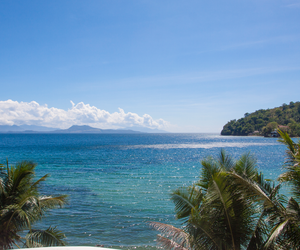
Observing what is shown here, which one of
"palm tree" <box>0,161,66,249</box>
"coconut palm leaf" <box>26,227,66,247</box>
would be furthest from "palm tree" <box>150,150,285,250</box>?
"palm tree" <box>0,161,66,249</box>

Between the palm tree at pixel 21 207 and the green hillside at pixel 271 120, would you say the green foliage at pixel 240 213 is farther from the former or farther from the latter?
the green hillside at pixel 271 120

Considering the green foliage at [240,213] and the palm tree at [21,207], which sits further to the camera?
the palm tree at [21,207]

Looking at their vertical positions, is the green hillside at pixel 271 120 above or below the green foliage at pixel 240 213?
above

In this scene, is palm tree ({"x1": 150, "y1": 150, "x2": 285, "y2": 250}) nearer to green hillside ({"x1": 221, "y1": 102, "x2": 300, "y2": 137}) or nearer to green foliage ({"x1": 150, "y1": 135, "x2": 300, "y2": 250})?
green foliage ({"x1": 150, "y1": 135, "x2": 300, "y2": 250})

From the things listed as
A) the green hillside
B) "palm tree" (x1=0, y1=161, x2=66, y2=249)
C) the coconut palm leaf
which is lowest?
the coconut palm leaf

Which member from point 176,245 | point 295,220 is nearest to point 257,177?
point 295,220

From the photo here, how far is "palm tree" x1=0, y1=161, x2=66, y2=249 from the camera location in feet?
24.3

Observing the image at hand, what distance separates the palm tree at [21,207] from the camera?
741 cm

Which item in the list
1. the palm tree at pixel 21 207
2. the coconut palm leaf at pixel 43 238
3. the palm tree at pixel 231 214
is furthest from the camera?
the coconut palm leaf at pixel 43 238

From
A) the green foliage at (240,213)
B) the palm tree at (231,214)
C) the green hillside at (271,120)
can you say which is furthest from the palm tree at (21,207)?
the green hillside at (271,120)

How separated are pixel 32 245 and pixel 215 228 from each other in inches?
244

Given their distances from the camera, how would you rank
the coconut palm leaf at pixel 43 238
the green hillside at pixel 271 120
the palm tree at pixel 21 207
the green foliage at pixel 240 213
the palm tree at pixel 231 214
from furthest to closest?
1. the green hillside at pixel 271 120
2. the coconut palm leaf at pixel 43 238
3. the palm tree at pixel 21 207
4. the palm tree at pixel 231 214
5. the green foliage at pixel 240 213

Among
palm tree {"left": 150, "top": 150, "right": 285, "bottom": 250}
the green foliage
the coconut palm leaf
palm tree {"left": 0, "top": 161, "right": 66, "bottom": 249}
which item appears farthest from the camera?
the coconut palm leaf

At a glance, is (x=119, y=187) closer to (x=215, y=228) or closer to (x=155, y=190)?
(x=155, y=190)
